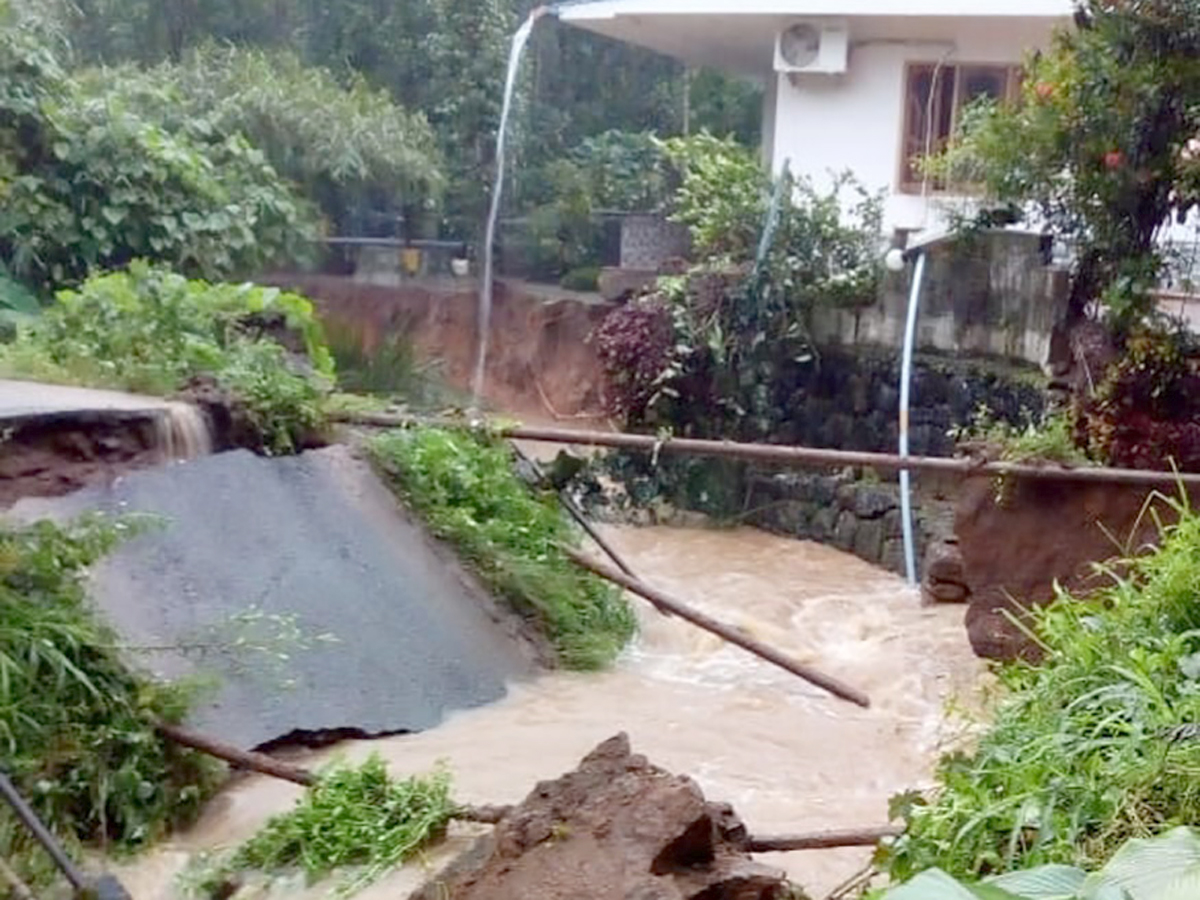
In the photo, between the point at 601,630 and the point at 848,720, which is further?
the point at 601,630

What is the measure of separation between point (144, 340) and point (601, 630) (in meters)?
2.47

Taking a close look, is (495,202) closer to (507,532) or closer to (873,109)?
(873,109)

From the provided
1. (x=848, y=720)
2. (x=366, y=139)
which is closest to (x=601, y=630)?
(x=848, y=720)

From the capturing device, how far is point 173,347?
22.0 feet

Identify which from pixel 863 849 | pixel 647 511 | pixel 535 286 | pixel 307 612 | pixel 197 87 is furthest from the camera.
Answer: pixel 535 286

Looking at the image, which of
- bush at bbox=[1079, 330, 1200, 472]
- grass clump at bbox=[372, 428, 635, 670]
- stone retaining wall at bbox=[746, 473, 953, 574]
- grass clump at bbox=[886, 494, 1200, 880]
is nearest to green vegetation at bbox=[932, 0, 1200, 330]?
bush at bbox=[1079, 330, 1200, 472]

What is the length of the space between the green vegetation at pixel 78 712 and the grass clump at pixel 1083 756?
250 cm

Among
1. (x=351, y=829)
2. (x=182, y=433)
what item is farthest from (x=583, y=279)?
(x=351, y=829)

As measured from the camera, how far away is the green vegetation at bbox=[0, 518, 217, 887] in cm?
433

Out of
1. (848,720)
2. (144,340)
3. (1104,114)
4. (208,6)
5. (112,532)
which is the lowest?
(848,720)

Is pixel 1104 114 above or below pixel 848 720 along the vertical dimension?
above

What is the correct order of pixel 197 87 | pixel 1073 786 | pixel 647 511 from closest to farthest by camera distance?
1. pixel 1073 786
2. pixel 647 511
3. pixel 197 87

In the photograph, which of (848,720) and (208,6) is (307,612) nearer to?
(848,720)

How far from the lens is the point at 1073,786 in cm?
266
